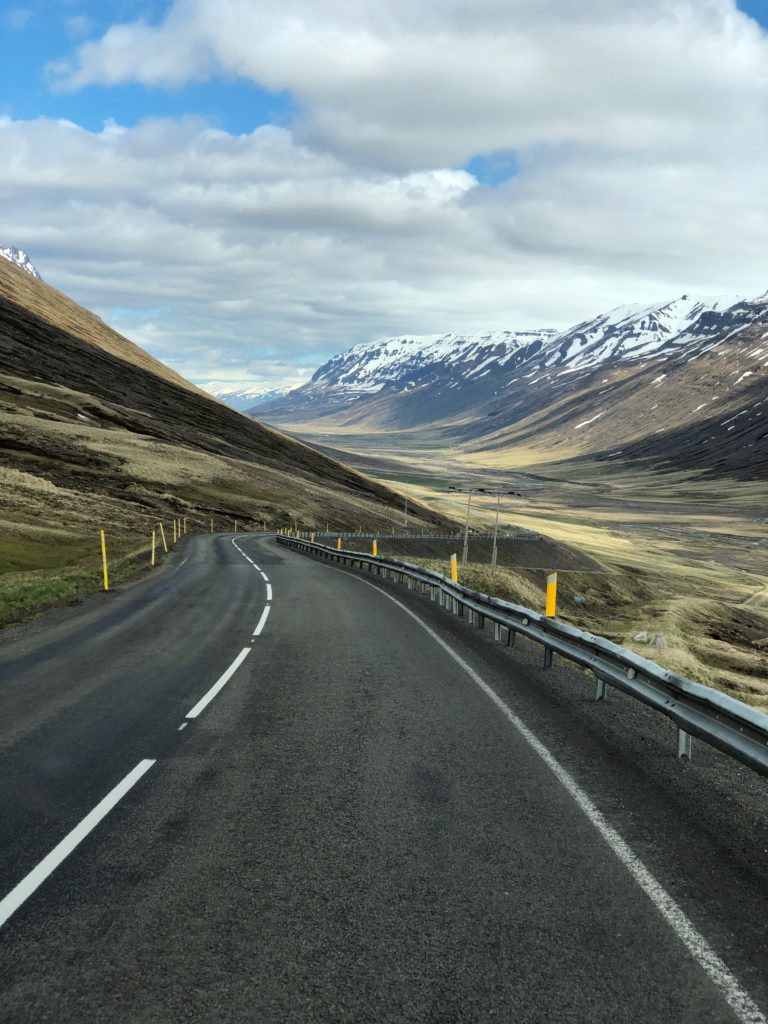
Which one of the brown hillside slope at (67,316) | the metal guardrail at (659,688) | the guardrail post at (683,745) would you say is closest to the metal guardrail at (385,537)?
the metal guardrail at (659,688)

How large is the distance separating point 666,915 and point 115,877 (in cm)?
360

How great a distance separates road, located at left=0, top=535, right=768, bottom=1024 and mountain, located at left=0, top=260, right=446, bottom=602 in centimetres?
1765

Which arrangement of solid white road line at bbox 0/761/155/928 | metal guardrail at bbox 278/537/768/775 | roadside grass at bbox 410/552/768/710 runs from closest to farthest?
solid white road line at bbox 0/761/155/928 < metal guardrail at bbox 278/537/768/775 < roadside grass at bbox 410/552/768/710

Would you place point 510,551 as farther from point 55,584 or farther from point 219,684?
point 219,684

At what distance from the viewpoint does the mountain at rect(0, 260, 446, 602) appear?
52.4 meters

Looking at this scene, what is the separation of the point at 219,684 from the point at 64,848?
16.7 feet

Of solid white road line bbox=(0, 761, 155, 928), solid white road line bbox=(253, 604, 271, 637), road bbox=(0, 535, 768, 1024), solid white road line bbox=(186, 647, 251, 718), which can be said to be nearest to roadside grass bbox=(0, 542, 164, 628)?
solid white road line bbox=(253, 604, 271, 637)

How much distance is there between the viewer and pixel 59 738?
25.3 ft

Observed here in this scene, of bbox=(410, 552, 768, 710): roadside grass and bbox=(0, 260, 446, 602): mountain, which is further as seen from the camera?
bbox=(0, 260, 446, 602): mountain

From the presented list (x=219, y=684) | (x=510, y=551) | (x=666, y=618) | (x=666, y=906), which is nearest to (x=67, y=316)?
(x=510, y=551)

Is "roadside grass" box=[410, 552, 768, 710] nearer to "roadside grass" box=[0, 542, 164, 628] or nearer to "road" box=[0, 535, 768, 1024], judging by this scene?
"road" box=[0, 535, 768, 1024]

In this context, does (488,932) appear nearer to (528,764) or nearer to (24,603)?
(528,764)

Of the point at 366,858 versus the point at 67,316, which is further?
the point at 67,316

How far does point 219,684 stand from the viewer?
1027 centimetres
